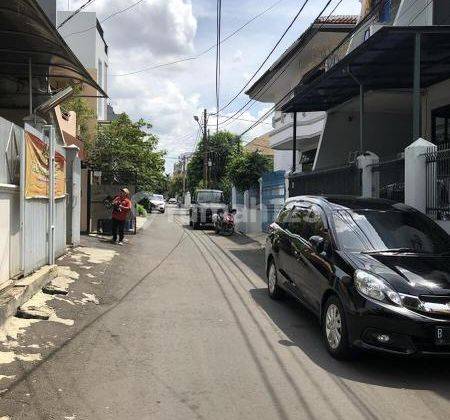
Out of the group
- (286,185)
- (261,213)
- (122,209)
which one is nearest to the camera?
(122,209)

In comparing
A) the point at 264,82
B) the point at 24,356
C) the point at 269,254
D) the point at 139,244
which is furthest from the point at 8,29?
the point at 264,82

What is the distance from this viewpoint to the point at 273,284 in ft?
30.3

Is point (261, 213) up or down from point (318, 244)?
up

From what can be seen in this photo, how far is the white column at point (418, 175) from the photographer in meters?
9.62

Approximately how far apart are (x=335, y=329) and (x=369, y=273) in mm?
734

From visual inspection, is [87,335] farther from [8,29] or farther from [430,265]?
[8,29]

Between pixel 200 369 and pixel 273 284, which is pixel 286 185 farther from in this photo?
pixel 200 369

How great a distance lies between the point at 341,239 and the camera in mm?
6734

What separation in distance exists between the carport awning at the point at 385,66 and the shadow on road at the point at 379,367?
19.3 feet

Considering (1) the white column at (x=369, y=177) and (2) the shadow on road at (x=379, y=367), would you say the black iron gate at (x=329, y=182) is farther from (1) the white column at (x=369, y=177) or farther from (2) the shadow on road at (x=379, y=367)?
(2) the shadow on road at (x=379, y=367)

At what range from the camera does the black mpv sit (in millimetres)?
5387

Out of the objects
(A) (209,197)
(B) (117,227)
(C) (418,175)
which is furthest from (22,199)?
(A) (209,197)

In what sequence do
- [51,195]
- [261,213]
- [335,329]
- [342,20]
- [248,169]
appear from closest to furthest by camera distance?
[335,329]
[51,195]
[342,20]
[261,213]
[248,169]

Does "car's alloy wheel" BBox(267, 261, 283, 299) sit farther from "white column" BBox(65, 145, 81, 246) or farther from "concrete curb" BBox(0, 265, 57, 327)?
"white column" BBox(65, 145, 81, 246)
